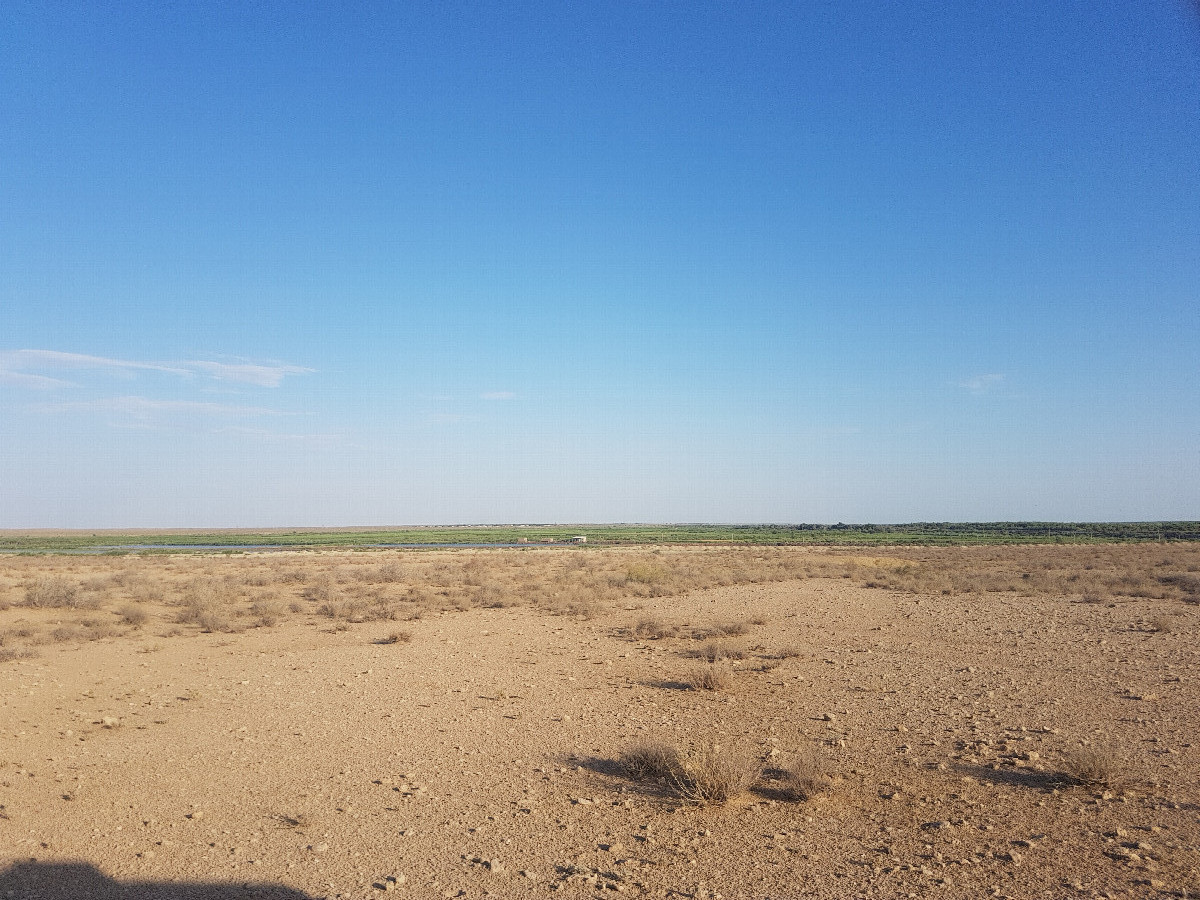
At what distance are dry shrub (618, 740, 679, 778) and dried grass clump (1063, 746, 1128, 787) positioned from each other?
417 cm

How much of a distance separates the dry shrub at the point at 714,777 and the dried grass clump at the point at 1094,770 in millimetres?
3250

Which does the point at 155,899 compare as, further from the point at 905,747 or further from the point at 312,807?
the point at 905,747

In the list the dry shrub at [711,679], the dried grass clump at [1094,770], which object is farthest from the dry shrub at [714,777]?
the dry shrub at [711,679]

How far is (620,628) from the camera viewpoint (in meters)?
20.5

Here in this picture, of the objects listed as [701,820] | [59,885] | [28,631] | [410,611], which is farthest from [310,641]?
[701,820]

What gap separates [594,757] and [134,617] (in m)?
18.2

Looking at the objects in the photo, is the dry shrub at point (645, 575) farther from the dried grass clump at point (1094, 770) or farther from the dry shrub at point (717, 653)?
the dried grass clump at point (1094, 770)

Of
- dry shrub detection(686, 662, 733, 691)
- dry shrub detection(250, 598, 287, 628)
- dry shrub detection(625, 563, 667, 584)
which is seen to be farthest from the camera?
dry shrub detection(625, 563, 667, 584)

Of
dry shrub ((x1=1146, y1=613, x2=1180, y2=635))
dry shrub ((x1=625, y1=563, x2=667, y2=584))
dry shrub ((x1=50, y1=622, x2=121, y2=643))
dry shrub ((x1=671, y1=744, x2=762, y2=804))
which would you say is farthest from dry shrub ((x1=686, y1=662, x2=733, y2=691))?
dry shrub ((x1=625, y1=563, x2=667, y2=584))

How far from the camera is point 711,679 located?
13055 millimetres

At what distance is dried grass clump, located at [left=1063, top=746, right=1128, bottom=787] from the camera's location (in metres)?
7.64

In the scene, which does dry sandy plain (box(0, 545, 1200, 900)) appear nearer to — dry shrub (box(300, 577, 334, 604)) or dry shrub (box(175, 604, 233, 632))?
dry shrub (box(175, 604, 233, 632))

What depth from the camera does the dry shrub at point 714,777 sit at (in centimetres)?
763

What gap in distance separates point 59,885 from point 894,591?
28395 mm
